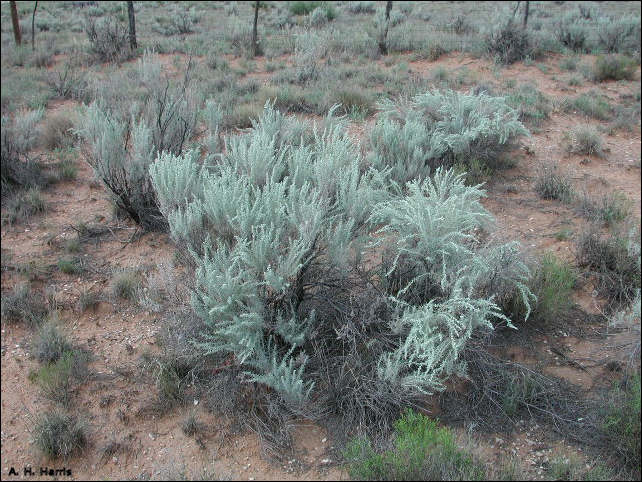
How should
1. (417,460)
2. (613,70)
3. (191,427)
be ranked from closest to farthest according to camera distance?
(417,460) → (191,427) → (613,70)

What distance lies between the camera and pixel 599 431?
3156 millimetres

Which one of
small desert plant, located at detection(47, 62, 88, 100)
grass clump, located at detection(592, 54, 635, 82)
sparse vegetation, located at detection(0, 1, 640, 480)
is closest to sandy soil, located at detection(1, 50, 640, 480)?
sparse vegetation, located at detection(0, 1, 640, 480)

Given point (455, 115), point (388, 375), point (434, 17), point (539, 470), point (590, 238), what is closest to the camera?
point (539, 470)

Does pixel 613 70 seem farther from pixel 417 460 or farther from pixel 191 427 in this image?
pixel 191 427

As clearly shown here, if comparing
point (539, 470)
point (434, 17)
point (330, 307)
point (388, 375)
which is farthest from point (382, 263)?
point (434, 17)

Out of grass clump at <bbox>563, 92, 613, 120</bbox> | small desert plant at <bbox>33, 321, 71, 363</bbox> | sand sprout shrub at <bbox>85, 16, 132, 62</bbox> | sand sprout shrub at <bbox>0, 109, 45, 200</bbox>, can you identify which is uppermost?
sand sprout shrub at <bbox>85, 16, 132, 62</bbox>

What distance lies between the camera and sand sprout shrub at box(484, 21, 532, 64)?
1076 cm

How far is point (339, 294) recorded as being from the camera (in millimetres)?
3900

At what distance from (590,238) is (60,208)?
486 centimetres

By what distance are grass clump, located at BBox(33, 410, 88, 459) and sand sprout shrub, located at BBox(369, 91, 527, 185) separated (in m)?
3.58

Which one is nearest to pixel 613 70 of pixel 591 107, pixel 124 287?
pixel 591 107

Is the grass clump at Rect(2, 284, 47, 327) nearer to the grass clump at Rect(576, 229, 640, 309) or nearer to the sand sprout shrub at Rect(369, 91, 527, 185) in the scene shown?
the sand sprout shrub at Rect(369, 91, 527, 185)

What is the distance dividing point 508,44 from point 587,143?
5.12 meters

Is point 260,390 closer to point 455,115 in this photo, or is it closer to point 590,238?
point 590,238
